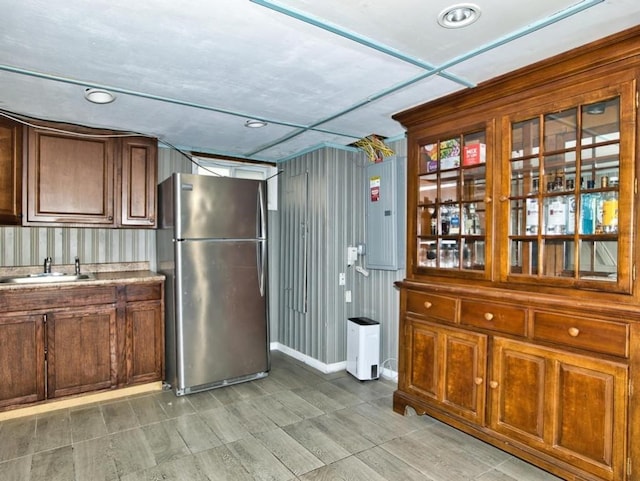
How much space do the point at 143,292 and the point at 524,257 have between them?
117 inches

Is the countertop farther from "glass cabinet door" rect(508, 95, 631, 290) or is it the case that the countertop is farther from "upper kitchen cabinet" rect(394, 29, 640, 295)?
"glass cabinet door" rect(508, 95, 631, 290)

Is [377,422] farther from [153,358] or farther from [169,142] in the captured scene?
[169,142]

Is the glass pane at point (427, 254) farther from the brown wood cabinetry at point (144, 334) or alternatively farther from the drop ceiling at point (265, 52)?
the brown wood cabinetry at point (144, 334)

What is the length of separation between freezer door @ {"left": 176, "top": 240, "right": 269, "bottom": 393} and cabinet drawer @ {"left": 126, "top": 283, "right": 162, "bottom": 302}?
319 mm

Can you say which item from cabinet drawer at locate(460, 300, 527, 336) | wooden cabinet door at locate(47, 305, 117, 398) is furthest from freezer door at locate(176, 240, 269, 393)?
cabinet drawer at locate(460, 300, 527, 336)

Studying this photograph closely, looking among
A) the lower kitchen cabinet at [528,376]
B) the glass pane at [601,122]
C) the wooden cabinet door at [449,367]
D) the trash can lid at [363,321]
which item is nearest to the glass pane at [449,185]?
the lower kitchen cabinet at [528,376]

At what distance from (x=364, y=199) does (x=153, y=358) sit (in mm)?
2480

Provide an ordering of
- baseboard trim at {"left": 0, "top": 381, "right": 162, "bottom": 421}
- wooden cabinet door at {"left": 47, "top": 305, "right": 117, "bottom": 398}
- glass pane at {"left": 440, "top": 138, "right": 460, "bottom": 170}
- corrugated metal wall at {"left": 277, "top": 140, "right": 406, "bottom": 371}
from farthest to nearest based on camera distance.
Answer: corrugated metal wall at {"left": 277, "top": 140, "right": 406, "bottom": 371}, wooden cabinet door at {"left": 47, "top": 305, "right": 117, "bottom": 398}, baseboard trim at {"left": 0, "top": 381, "right": 162, "bottom": 421}, glass pane at {"left": 440, "top": 138, "right": 460, "bottom": 170}

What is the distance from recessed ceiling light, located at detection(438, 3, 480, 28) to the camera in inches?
64.6

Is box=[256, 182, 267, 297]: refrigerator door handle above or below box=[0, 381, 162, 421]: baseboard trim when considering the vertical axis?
above

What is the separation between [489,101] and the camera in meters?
2.45

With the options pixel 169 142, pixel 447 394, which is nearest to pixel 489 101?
pixel 447 394

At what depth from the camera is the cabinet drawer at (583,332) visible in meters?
1.87

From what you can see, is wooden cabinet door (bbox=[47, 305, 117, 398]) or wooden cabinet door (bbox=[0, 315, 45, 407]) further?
wooden cabinet door (bbox=[47, 305, 117, 398])
